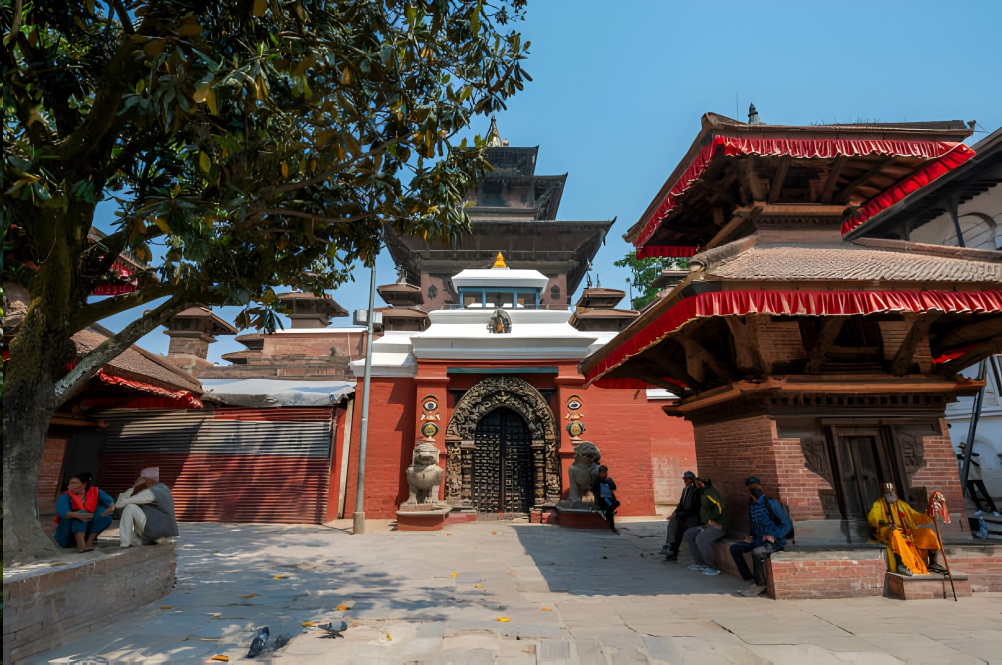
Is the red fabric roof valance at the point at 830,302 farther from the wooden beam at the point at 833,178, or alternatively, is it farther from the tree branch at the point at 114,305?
the tree branch at the point at 114,305

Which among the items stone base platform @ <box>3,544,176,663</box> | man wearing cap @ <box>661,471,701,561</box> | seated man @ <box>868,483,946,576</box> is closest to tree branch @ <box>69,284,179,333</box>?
stone base platform @ <box>3,544,176,663</box>

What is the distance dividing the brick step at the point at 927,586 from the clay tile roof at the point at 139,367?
11.1m

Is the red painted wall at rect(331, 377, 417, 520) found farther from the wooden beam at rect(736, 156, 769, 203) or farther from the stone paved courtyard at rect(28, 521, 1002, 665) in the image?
the wooden beam at rect(736, 156, 769, 203)

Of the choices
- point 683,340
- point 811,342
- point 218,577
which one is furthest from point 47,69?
point 811,342

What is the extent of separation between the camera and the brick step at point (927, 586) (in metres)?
5.40

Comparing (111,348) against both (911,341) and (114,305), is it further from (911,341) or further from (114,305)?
(911,341)

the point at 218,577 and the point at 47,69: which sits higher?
the point at 47,69

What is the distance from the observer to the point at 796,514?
606 centimetres

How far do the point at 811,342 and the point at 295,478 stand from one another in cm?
1058

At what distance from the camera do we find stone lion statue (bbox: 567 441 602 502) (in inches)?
449

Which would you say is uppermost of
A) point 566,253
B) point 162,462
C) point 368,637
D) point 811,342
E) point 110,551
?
point 566,253

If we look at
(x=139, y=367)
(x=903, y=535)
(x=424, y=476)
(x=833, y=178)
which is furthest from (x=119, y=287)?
(x=903, y=535)

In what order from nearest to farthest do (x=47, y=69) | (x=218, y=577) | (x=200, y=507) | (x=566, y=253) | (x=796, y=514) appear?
1. (x=47, y=69)
2. (x=796, y=514)
3. (x=218, y=577)
4. (x=200, y=507)
5. (x=566, y=253)

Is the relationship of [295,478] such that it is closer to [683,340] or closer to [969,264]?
[683,340]
